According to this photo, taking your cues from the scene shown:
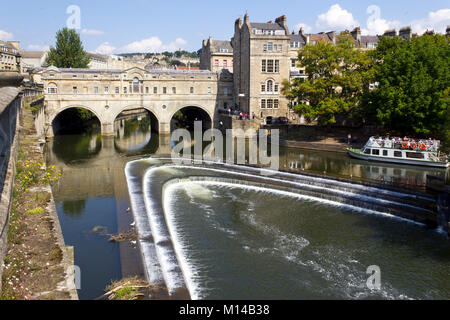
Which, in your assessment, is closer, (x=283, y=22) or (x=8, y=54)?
(x=283, y=22)

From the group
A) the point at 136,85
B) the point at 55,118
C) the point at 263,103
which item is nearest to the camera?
the point at 136,85

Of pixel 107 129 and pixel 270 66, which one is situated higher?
pixel 270 66

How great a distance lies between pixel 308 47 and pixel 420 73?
12639 millimetres

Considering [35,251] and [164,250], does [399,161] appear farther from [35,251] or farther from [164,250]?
[35,251]

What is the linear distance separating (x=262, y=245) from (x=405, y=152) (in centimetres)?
2495

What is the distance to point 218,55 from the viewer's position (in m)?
76.4

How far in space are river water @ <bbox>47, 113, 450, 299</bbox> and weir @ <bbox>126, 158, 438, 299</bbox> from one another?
0.48m

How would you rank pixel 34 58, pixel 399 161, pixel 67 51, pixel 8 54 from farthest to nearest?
pixel 34 58, pixel 8 54, pixel 67 51, pixel 399 161

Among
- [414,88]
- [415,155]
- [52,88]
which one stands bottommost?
[415,155]

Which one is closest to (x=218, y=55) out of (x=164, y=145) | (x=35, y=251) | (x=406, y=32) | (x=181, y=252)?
(x=164, y=145)

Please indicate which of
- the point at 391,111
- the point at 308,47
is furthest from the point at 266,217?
the point at 308,47

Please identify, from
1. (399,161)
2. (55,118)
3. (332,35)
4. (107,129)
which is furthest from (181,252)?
(332,35)

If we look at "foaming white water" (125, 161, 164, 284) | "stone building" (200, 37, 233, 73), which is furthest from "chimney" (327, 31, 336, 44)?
"foaming white water" (125, 161, 164, 284)
